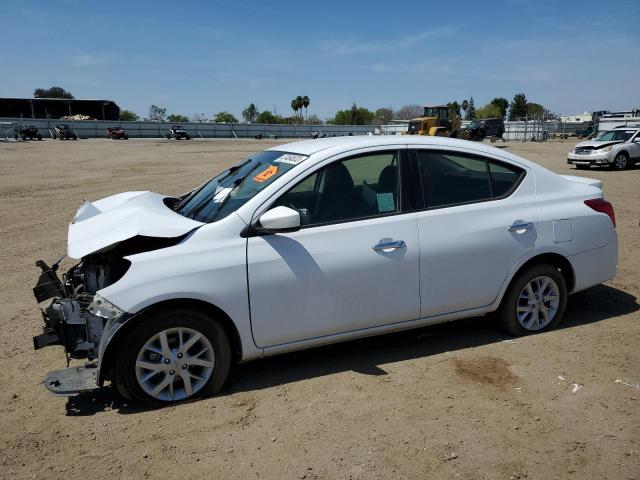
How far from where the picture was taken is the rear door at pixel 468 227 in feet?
13.7

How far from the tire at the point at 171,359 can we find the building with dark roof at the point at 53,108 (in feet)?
263

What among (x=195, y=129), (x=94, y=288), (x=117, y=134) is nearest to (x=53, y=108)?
(x=195, y=129)

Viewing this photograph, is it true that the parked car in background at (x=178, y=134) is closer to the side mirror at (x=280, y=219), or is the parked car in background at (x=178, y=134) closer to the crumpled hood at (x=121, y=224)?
the crumpled hood at (x=121, y=224)

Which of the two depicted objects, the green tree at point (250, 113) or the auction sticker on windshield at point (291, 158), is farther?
the green tree at point (250, 113)

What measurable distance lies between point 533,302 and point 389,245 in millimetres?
1559

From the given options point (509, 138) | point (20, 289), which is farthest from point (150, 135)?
point (20, 289)

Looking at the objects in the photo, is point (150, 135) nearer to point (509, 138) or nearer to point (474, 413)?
point (509, 138)

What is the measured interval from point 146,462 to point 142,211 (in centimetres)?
183

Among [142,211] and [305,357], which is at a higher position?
[142,211]

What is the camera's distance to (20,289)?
20.3ft

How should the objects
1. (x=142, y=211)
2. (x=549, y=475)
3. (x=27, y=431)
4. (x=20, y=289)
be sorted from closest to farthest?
(x=549, y=475)
(x=27, y=431)
(x=142, y=211)
(x=20, y=289)

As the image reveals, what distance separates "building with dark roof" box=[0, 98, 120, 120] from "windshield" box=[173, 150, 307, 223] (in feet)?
260

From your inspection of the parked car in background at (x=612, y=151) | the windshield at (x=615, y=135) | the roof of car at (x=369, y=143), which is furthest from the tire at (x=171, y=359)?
the windshield at (x=615, y=135)

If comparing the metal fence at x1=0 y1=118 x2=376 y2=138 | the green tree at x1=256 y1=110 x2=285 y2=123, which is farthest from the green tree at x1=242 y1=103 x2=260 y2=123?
the metal fence at x1=0 y1=118 x2=376 y2=138
